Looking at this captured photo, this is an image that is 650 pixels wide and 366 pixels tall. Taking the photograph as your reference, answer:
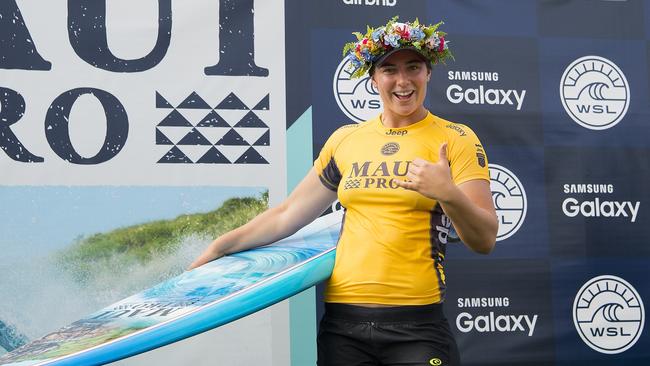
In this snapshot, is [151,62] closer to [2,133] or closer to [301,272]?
[2,133]

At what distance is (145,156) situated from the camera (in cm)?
347

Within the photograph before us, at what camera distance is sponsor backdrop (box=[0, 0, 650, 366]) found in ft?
11.2

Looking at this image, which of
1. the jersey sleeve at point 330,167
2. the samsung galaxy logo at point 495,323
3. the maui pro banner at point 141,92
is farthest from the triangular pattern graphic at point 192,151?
the samsung galaxy logo at point 495,323

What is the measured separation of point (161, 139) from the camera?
3.48 m

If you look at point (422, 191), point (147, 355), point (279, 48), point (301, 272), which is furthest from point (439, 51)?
point (147, 355)

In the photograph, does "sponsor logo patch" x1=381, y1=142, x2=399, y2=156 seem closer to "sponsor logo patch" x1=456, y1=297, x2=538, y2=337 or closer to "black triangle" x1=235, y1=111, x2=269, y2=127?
"black triangle" x1=235, y1=111, x2=269, y2=127

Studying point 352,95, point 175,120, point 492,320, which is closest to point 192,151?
point 175,120

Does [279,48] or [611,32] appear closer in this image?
[279,48]

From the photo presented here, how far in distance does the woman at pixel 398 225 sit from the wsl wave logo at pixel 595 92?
1829mm

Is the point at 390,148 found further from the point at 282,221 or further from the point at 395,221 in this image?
the point at 282,221

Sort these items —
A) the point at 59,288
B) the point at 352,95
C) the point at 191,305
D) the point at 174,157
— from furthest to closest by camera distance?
1. the point at 352,95
2. the point at 174,157
3. the point at 59,288
4. the point at 191,305

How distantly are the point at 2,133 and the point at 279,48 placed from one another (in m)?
1.34

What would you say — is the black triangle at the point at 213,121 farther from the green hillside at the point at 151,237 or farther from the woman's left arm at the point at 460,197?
the woman's left arm at the point at 460,197

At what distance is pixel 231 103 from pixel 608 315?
218 centimetres
